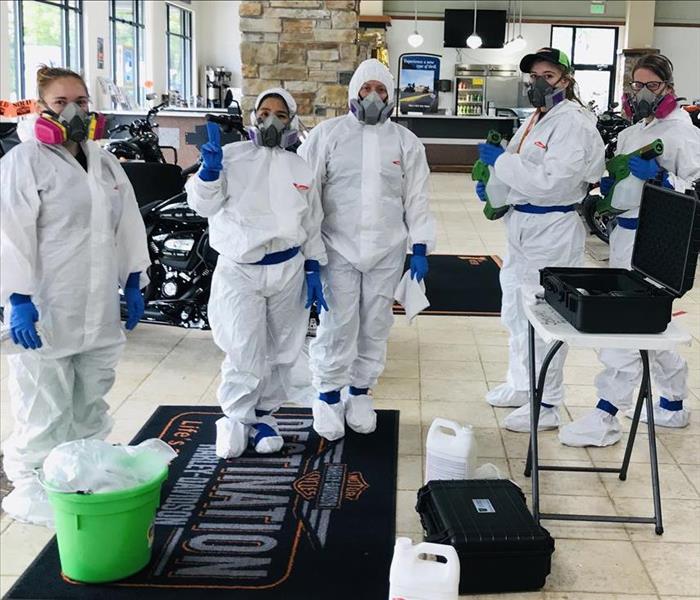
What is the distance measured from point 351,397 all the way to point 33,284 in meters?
1.56

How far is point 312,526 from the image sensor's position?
2871 millimetres

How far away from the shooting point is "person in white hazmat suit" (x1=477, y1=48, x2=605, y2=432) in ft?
11.3

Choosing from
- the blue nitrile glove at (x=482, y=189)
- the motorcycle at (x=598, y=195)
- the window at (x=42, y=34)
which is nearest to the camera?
the blue nitrile glove at (x=482, y=189)

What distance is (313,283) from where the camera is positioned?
3398 mm

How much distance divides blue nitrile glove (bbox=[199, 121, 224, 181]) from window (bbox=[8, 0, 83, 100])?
847 cm

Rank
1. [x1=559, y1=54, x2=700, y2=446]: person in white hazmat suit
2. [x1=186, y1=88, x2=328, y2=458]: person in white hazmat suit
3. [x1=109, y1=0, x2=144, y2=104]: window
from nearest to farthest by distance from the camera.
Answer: [x1=186, y1=88, x2=328, y2=458]: person in white hazmat suit → [x1=559, y1=54, x2=700, y2=446]: person in white hazmat suit → [x1=109, y1=0, x2=144, y2=104]: window

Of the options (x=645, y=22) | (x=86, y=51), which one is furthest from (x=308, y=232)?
(x=645, y=22)

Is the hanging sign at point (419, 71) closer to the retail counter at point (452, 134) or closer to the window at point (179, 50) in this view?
the retail counter at point (452, 134)

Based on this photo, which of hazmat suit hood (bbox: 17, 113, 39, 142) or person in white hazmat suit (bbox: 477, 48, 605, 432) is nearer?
hazmat suit hood (bbox: 17, 113, 39, 142)

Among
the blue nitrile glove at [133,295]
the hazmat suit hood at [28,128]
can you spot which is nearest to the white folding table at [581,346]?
the blue nitrile glove at [133,295]

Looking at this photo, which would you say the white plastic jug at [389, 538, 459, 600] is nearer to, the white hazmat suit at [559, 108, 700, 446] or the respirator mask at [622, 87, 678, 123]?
the white hazmat suit at [559, 108, 700, 446]

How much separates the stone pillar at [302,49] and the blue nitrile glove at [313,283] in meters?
2.68

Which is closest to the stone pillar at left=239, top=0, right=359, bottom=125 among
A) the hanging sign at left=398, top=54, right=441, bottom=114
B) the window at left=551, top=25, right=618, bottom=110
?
the hanging sign at left=398, top=54, right=441, bottom=114

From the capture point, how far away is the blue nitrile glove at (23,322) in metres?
2.60
